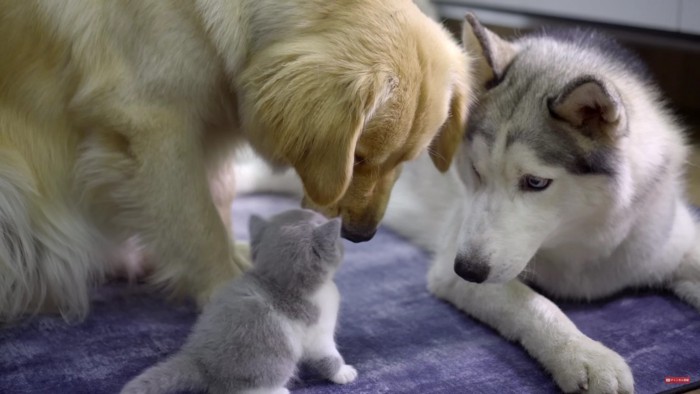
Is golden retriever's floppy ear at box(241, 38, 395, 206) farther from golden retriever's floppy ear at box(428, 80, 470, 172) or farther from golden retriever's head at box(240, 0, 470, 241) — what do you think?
golden retriever's floppy ear at box(428, 80, 470, 172)

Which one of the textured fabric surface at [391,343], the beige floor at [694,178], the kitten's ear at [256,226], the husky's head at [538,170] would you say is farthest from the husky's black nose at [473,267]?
the beige floor at [694,178]

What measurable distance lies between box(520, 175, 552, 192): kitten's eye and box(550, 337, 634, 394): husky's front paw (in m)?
0.33

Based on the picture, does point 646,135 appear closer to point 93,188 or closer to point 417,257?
point 417,257

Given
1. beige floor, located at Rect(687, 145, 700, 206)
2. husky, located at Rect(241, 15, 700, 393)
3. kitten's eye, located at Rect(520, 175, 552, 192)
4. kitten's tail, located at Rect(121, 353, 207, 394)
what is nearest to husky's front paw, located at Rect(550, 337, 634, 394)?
husky, located at Rect(241, 15, 700, 393)

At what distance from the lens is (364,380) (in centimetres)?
164

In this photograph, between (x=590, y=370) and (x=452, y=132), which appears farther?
(x=452, y=132)

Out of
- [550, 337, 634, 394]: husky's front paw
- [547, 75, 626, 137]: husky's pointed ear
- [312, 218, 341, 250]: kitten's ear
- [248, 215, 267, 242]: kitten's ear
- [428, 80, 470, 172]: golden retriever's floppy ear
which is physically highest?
[547, 75, 626, 137]: husky's pointed ear

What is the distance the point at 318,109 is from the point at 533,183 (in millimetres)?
533

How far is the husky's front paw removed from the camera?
1.55 meters

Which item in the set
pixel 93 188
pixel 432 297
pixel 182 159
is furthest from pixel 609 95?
pixel 93 188

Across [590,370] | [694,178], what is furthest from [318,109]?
[694,178]

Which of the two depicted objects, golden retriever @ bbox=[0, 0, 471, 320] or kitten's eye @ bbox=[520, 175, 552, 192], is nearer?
golden retriever @ bbox=[0, 0, 471, 320]

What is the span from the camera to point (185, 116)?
1728 millimetres

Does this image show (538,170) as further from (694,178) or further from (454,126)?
(694,178)
